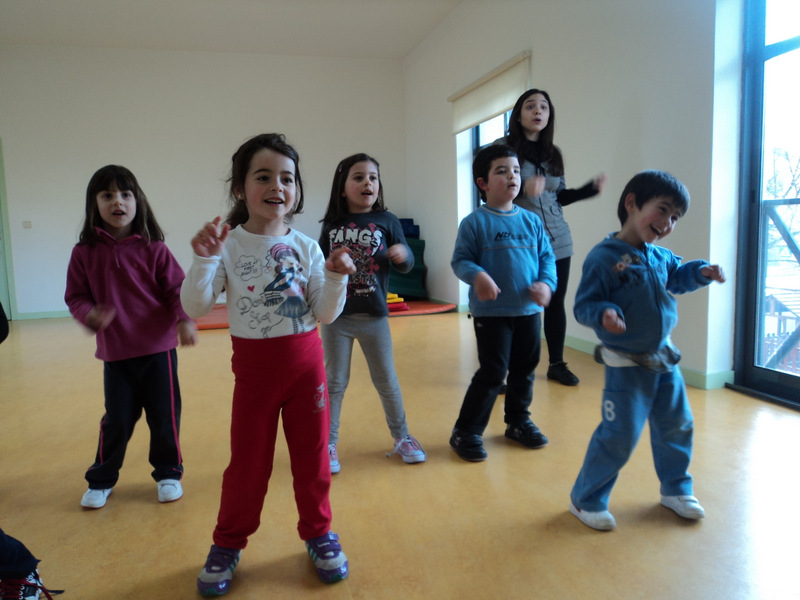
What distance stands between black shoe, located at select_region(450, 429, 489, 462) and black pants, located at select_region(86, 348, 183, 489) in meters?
0.94

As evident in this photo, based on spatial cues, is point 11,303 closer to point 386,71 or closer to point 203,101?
point 203,101

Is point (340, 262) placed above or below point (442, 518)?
above

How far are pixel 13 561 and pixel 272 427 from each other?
22.3 inches

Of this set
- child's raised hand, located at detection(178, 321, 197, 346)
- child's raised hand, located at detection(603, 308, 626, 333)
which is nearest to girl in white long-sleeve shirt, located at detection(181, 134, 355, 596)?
child's raised hand, located at detection(178, 321, 197, 346)

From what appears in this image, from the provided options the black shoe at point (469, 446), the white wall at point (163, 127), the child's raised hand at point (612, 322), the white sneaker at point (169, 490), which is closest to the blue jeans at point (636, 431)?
the child's raised hand at point (612, 322)

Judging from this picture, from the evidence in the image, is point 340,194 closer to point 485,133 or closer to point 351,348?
point 351,348

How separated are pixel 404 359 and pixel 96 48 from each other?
5683 millimetres

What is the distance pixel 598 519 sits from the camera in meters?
1.44

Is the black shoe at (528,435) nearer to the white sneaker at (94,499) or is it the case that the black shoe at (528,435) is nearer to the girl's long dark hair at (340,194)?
the girl's long dark hair at (340,194)

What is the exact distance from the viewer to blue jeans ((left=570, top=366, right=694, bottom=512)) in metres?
1.39

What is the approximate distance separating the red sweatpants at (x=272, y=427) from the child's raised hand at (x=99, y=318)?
1.82ft

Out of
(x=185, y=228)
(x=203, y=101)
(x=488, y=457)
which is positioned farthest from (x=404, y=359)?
(x=203, y=101)

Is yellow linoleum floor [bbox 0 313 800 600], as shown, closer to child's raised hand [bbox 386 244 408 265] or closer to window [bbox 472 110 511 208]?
child's raised hand [bbox 386 244 408 265]

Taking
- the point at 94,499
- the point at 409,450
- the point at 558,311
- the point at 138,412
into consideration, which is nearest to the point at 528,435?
the point at 409,450
